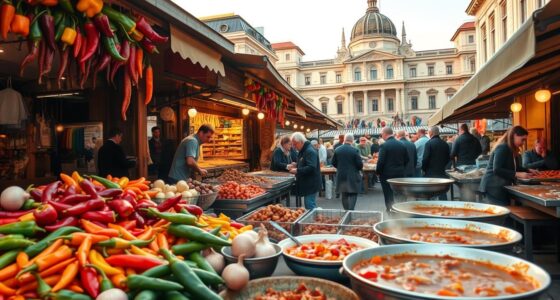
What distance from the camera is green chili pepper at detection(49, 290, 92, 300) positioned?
1712mm

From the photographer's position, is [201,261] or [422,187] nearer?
[201,261]

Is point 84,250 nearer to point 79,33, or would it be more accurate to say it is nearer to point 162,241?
point 162,241

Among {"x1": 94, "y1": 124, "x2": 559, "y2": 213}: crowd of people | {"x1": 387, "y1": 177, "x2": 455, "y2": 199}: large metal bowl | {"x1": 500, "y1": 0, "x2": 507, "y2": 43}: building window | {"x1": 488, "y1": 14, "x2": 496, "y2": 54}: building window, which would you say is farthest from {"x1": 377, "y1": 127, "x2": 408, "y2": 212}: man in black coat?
{"x1": 488, "y1": 14, "x2": 496, "y2": 54}: building window

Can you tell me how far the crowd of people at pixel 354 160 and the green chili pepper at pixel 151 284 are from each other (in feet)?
13.3

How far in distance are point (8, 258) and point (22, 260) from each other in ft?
0.30

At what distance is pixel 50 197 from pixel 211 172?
7814 mm

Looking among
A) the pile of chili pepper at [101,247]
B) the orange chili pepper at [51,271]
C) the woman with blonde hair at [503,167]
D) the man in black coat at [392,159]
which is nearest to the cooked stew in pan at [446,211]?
the pile of chili pepper at [101,247]

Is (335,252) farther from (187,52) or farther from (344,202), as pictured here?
(344,202)

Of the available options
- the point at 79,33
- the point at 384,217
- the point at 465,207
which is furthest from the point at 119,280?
the point at 384,217

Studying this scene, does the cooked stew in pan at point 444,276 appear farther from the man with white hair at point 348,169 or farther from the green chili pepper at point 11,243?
the man with white hair at point 348,169

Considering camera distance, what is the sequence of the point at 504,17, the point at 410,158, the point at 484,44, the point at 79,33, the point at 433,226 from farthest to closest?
the point at 484,44 < the point at 504,17 < the point at 410,158 < the point at 79,33 < the point at 433,226

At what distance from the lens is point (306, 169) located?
708 centimetres

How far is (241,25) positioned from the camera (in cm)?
4591

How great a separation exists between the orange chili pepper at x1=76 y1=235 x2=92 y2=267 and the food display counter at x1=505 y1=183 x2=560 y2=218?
15.7 ft
